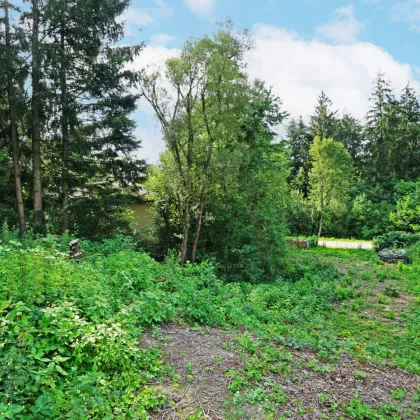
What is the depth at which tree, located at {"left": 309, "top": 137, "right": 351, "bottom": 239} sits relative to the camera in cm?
1914

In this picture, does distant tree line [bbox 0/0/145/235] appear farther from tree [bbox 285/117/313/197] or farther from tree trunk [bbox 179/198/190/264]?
tree [bbox 285/117/313/197]

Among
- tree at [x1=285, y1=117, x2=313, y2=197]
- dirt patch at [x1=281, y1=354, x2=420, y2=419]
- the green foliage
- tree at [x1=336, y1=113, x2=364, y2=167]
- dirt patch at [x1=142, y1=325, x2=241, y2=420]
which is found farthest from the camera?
tree at [x1=336, y1=113, x2=364, y2=167]

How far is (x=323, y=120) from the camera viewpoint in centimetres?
3203

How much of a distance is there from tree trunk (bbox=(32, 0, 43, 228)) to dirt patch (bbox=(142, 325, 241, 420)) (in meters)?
7.69

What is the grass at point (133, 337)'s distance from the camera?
244cm

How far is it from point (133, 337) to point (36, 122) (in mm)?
9207

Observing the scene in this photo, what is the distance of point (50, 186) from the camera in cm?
1162

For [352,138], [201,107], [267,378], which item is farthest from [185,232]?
[352,138]

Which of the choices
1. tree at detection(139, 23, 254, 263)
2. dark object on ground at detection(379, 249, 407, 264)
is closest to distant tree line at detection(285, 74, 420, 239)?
dark object on ground at detection(379, 249, 407, 264)

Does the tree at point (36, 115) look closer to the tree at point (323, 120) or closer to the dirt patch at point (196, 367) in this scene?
the dirt patch at point (196, 367)

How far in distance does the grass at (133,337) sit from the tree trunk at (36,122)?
16.0ft

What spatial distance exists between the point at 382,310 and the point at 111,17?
1168cm

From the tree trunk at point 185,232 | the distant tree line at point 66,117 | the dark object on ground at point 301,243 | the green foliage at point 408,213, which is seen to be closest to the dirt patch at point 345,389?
the tree trunk at point 185,232

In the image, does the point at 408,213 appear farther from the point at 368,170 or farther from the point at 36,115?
the point at 36,115
